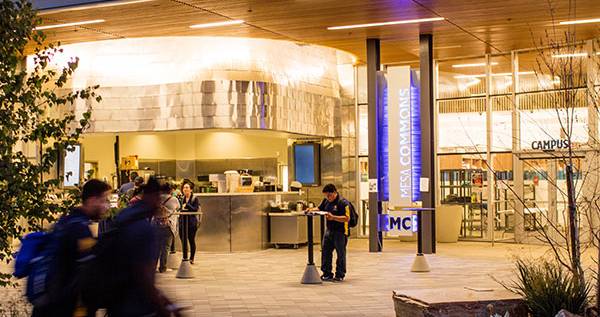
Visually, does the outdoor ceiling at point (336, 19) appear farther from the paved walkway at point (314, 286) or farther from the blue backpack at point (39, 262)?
the blue backpack at point (39, 262)

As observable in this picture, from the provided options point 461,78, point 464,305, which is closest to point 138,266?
point 464,305

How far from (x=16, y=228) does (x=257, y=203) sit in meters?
11.5

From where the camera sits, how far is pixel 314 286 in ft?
43.8

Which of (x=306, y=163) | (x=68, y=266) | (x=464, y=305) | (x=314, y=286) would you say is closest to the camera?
(x=68, y=266)

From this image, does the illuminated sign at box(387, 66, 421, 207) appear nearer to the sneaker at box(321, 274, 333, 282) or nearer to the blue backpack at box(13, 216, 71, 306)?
the sneaker at box(321, 274, 333, 282)

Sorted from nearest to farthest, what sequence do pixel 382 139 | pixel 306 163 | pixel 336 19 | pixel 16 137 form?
pixel 16 137 → pixel 336 19 → pixel 382 139 → pixel 306 163

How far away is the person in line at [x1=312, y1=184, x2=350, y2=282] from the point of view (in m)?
13.6

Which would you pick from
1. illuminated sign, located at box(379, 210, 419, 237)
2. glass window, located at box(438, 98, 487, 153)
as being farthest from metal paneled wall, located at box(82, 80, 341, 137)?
glass window, located at box(438, 98, 487, 153)

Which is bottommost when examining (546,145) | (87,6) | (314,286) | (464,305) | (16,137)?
(314,286)

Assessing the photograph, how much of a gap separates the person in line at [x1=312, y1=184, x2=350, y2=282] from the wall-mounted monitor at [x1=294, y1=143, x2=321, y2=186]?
8.45 meters

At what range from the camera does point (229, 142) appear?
2239cm

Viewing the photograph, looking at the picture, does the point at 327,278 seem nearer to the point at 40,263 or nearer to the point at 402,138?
the point at 402,138

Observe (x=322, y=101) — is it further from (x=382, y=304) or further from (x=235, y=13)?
(x=382, y=304)

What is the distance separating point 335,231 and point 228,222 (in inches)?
220
